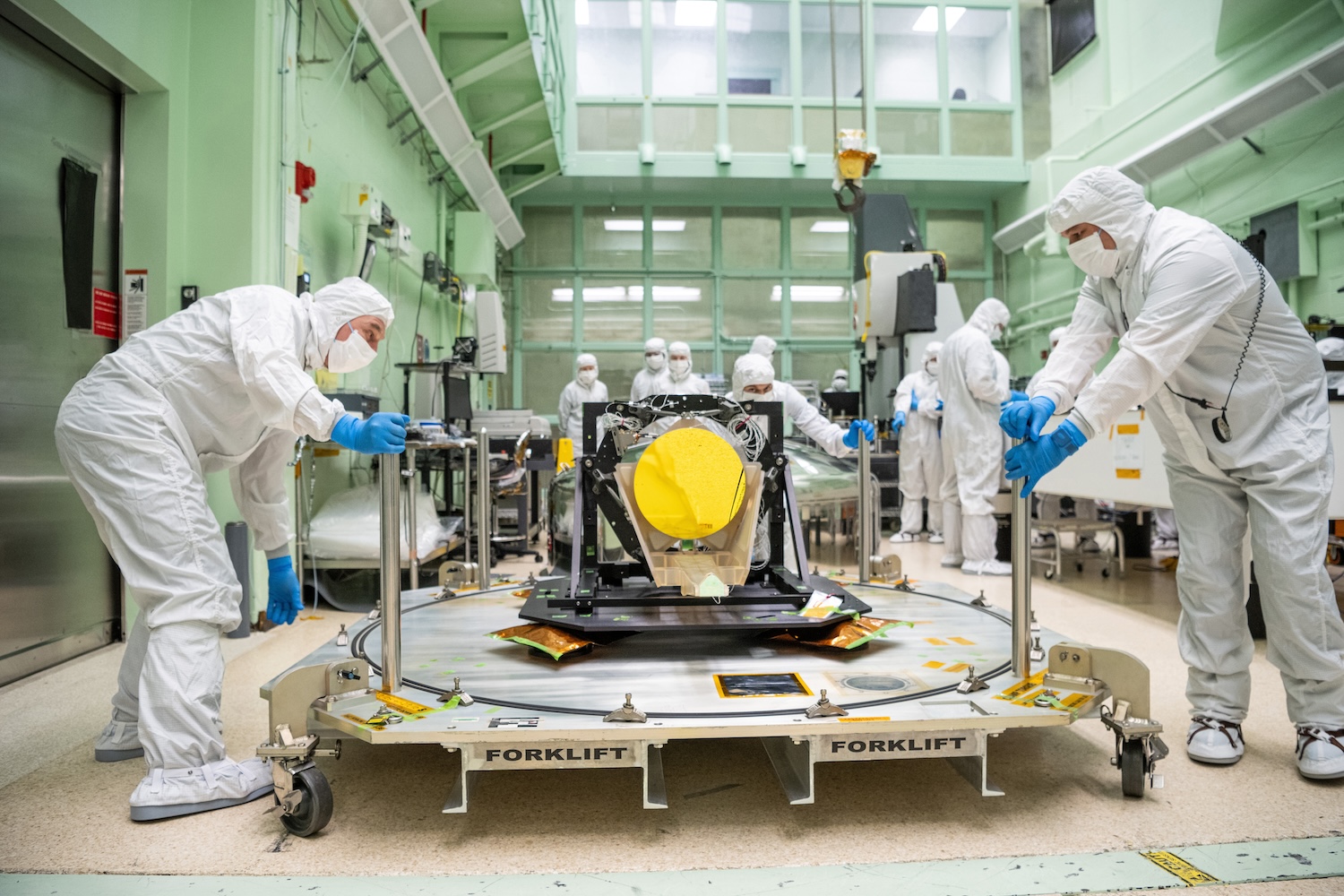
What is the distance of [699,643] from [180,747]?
4.42 feet

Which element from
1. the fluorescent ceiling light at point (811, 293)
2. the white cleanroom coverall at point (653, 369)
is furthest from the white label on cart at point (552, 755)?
the fluorescent ceiling light at point (811, 293)

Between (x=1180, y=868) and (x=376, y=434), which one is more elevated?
(x=376, y=434)

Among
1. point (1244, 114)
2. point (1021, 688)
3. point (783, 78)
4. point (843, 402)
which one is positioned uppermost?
point (783, 78)

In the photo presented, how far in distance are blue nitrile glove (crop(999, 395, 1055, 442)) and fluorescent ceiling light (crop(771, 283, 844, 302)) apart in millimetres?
9069

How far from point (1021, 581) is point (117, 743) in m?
2.39

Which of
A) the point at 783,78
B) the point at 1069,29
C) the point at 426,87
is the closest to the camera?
the point at 426,87

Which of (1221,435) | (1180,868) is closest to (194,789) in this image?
(1180,868)

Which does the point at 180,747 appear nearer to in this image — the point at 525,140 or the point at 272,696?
the point at 272,696

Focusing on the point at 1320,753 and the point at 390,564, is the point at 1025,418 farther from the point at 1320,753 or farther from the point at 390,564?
the point at 390,564

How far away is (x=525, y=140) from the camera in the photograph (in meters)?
9.04

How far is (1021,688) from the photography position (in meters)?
1.95

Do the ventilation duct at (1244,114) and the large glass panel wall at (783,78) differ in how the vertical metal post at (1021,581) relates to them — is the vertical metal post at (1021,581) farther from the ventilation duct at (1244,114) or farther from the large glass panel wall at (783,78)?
the large glass panel wall at (783,78)

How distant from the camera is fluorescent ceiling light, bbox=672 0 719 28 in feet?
33.6

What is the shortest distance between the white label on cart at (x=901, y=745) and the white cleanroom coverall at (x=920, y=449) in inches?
178
